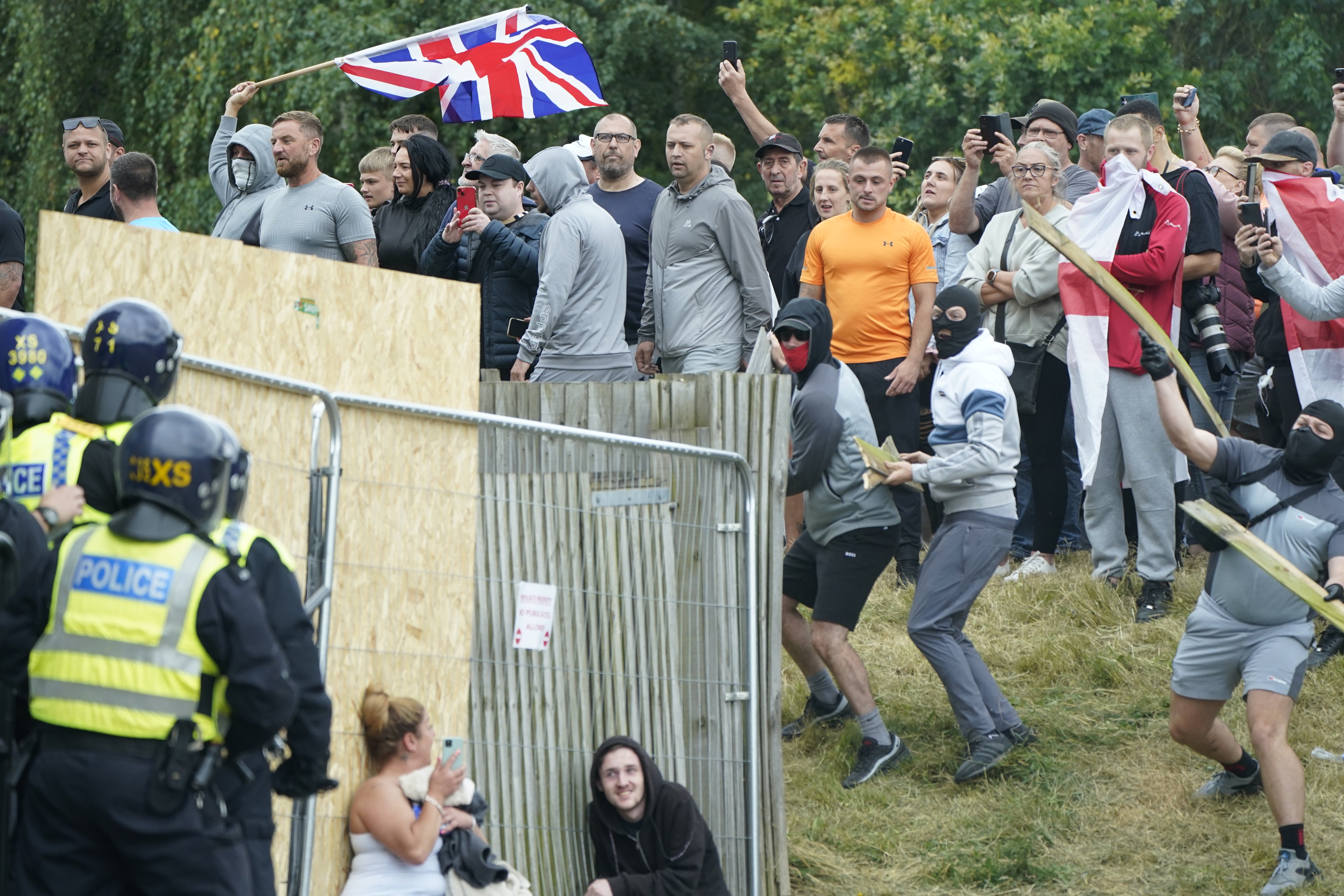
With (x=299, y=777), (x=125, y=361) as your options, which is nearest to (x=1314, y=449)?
(x=299, y=777)

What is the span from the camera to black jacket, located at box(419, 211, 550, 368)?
8.32 m

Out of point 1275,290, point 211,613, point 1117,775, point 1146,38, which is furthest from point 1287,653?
point 1146,38

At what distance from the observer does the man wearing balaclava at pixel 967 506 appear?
6906 mm

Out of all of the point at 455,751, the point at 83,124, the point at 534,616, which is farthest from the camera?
the point at 83,124

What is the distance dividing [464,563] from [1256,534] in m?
3.21

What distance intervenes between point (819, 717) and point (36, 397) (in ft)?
14.1

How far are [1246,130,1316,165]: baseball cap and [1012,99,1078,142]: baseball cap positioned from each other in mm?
1221

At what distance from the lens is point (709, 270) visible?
8.42 metres

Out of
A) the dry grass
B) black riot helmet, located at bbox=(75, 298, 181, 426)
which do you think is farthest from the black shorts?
black riot helmet, located at bbox=(75, 298, 181, 426)

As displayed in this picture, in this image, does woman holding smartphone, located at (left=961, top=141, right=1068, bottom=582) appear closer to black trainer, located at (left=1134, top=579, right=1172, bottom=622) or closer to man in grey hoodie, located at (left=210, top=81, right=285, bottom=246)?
black trainer, located at (left=1134, top=579, right=1172, bottom=622)

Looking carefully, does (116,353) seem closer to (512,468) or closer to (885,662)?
(512,468)

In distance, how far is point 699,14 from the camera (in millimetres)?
23562

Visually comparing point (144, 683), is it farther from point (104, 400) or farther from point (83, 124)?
point (83, 124)

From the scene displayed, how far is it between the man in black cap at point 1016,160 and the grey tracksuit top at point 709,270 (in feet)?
5.08
